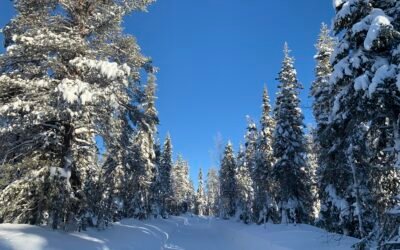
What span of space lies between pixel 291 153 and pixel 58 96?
26.1m

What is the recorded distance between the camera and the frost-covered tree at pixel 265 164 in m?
41.5

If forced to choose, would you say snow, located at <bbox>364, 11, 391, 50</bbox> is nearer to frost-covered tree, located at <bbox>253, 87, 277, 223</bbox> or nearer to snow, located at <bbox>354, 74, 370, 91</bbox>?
snow, located at <bbox>354, 74, 370, 91</bbox>

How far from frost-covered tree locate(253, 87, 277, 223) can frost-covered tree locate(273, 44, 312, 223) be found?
5.33 metres

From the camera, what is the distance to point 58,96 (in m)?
11.3

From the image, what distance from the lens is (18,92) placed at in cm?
1281

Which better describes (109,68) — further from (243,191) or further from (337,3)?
(243,191)

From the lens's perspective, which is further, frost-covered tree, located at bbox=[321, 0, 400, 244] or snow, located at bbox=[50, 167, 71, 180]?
snow, located at bbox=[50, 167, 71, 180]

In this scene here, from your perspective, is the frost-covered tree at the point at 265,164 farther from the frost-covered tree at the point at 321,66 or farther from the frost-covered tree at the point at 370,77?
the frost-covered tree at the point at 370,77

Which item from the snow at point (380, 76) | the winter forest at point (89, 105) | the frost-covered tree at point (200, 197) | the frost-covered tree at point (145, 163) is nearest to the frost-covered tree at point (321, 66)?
the winter forest at point (89, 105)

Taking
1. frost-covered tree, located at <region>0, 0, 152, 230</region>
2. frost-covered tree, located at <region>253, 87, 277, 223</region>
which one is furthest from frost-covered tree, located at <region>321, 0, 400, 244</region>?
frost-covered tree, located at <region>253, 87, 277, 223</region>

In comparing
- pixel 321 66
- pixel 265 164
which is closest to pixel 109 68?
pixel 321 66

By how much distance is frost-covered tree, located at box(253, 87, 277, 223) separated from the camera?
41.5 meters

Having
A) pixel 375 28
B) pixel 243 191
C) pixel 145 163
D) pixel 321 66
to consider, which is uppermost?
pixel 321 66

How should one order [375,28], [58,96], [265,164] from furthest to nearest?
[265,164] < [58,96] < [375,28]
